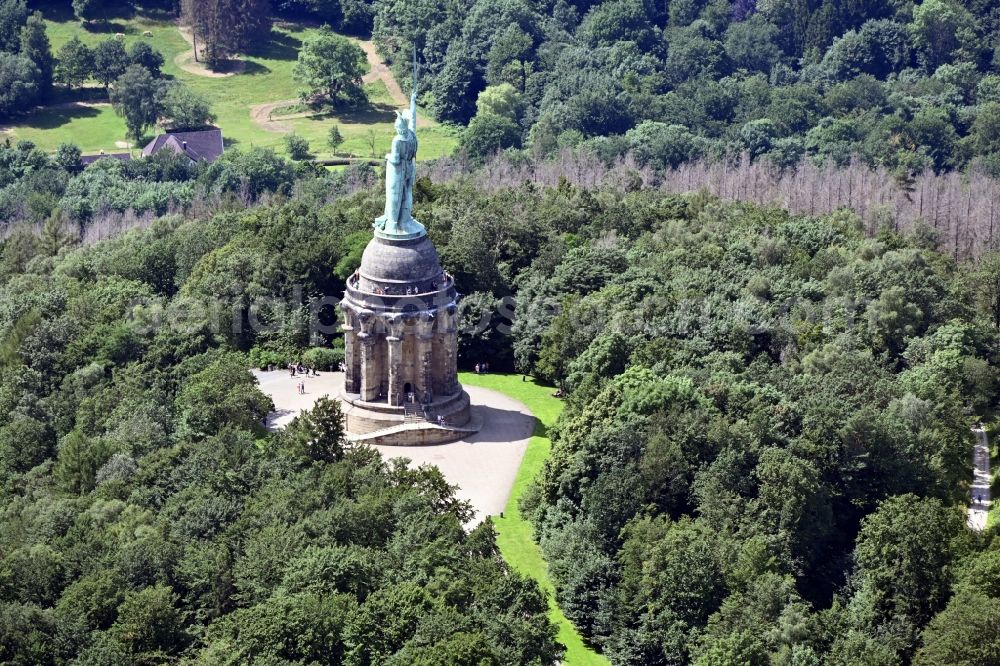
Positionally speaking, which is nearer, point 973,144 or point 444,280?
point 444,280

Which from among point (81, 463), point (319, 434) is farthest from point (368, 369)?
point (81, 463)

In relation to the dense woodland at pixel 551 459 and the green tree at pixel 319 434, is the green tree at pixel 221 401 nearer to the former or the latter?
the dense woodland at pixel 551 459

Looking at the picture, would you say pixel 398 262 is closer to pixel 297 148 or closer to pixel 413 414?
pixel 413 414

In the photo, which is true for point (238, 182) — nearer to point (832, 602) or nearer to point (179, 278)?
point (179, 278)

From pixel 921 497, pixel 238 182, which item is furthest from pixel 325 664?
pixel 238 182

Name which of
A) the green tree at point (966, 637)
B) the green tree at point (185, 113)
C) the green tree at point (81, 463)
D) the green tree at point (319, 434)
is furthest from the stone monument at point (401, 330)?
the green tree at point (185, 113)

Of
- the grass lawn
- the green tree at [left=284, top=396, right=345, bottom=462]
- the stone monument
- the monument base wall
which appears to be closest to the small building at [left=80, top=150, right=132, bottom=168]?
the grass lawn

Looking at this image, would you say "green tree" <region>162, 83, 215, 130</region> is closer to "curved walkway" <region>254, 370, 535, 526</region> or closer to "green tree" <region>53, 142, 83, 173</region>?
"green tree" <region>53, 142, 83, 173</region>
